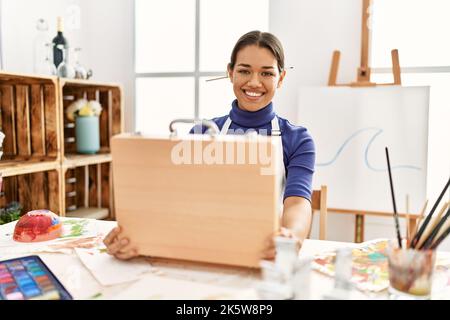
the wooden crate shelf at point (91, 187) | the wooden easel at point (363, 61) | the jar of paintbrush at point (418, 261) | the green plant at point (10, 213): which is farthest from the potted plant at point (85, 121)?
the jar of paintbrush at point (418, 261)

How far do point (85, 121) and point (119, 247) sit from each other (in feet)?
5.95

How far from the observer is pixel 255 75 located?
121cm

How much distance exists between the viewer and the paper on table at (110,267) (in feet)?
2.69

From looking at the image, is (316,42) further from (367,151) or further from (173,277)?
(173,277)

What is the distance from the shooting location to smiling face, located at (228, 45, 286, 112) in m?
1.19

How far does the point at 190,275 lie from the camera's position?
83 centimetres

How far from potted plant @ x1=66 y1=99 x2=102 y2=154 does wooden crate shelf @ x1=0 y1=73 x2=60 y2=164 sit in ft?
1.07

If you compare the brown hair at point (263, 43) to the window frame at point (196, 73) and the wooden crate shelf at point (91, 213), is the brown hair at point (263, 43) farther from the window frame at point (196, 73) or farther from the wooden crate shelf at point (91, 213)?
the wooden crate shelf at point (91, 213)

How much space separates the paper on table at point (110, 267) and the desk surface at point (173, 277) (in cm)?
1

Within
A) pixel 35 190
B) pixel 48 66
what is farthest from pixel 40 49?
pixel 35 190

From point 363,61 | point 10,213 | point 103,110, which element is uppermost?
point 363,61

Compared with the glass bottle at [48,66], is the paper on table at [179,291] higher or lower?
lower
